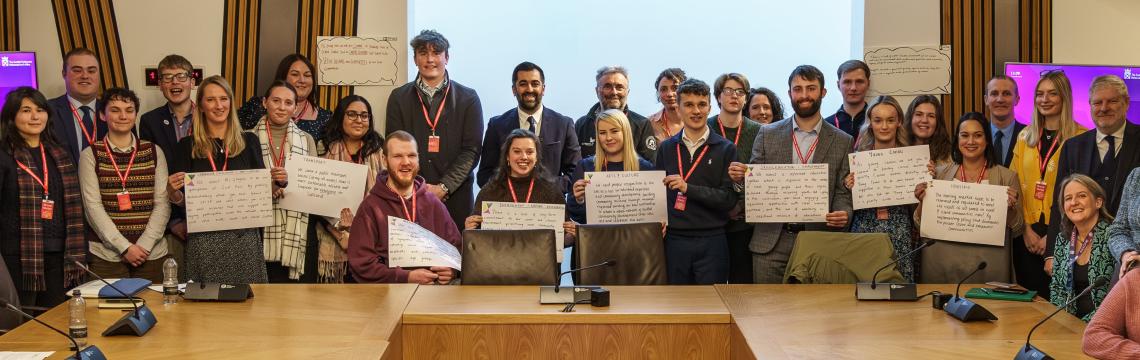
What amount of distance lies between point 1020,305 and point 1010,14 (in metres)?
3.43

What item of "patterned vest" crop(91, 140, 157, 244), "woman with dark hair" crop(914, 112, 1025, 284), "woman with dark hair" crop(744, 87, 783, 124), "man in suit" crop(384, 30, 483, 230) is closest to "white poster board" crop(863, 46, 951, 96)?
"woman with dark hair" crop(744, 87, 783, 124)

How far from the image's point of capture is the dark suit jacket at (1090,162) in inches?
211

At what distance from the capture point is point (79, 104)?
636cm

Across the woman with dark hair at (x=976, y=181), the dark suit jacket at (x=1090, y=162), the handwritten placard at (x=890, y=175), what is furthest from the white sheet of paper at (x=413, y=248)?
the dark suit jacket at (x=1090, y=162)

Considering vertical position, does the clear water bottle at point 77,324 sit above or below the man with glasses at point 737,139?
below

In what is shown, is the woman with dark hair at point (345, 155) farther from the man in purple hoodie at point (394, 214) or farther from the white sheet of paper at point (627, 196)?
the white sheet of paper at point (627, 196)

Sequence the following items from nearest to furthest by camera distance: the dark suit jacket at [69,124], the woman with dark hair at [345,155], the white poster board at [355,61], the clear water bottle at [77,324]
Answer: the clear water bottle at [77,324] → the woman with dark hair at [345,155] → the dark suit jacket at [69,124] → the white poster board at [355,61]

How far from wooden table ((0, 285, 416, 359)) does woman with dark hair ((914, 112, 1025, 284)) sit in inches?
100

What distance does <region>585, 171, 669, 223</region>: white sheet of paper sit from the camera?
18.6 ft

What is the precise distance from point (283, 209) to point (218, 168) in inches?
15.3

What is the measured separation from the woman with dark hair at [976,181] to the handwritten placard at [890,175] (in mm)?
63

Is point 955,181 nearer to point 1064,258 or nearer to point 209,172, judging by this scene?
point 1064,258

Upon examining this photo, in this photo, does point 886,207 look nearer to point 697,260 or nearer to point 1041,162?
point 1041,162

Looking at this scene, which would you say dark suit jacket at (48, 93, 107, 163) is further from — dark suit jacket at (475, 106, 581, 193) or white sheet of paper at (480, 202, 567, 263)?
white sheet of paper at (480, 202, 567, 263)
